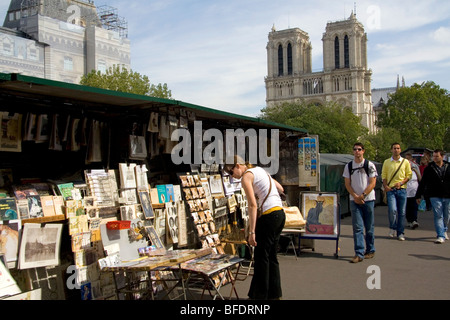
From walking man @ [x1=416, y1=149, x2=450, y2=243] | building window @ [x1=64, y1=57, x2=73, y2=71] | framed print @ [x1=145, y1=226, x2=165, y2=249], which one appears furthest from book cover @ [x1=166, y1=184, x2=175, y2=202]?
building window @ [x1=64, y1=57, x2=73, y2=71]

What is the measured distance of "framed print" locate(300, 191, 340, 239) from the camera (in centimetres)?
871

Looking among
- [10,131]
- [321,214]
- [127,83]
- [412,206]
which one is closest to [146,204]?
[10,131]

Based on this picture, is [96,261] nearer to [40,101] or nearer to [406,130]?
[40,101]

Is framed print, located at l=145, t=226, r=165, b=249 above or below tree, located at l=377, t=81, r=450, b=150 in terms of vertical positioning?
below

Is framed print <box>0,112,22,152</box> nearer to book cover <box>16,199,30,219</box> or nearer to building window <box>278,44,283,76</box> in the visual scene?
book cover <box>16,199,30,219</box>

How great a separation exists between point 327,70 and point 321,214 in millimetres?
107470

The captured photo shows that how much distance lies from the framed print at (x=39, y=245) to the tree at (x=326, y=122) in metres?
43.7

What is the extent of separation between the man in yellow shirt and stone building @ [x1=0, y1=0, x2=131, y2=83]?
35852mm

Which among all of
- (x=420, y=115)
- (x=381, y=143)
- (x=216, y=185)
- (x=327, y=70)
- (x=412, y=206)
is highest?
(x=327, y=70)

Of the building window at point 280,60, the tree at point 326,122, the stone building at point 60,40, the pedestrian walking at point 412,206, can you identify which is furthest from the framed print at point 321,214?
the building window at point 280,60

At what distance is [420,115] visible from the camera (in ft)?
235

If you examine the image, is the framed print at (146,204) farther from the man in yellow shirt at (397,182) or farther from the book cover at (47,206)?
the man in yellow shirt at (397,182)

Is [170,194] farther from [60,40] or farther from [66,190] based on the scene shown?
[60,40]

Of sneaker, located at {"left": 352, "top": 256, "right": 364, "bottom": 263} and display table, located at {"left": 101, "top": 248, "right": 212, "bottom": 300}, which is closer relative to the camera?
display table, located at {"left": 101, "top": 248, "right": 212, "bottom": 300}
